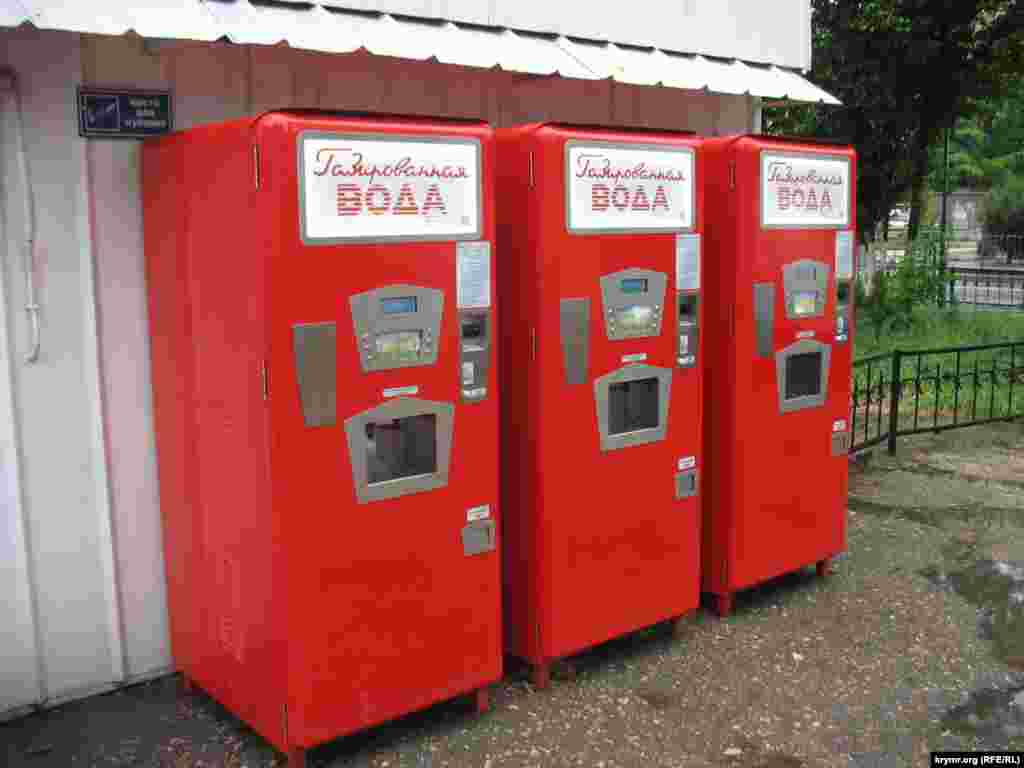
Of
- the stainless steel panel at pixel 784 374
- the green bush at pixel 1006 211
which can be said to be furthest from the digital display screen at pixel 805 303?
the green bush at pixel 1006 211

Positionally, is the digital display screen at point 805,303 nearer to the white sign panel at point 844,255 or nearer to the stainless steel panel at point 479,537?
the white sign panel at point 844,255

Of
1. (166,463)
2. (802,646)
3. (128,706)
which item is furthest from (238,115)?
(802,646)

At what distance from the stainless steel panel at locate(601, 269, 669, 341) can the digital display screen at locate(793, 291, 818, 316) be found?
0.88 meters

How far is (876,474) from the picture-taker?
7.46 meters

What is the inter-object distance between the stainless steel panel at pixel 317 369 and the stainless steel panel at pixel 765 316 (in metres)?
2.16

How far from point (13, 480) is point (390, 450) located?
1411 millimetres

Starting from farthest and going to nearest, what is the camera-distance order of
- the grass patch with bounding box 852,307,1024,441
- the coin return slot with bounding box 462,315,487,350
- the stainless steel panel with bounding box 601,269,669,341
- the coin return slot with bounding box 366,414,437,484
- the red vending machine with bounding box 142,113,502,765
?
the grass patch with bounding box 852,307,1024,441
the stainless steel panel with bounding box 601,269,669,341
the coin return slot with bounding box 462,315,487,350
the coin return slot with bounding box 366,414,437,484
the red vending machine with bounding box 142,113,502,765

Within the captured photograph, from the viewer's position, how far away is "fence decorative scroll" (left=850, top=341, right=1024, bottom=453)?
25.8 feet

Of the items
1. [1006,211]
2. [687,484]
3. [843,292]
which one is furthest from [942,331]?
[1006,211]

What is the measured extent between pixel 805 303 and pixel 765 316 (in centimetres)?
30

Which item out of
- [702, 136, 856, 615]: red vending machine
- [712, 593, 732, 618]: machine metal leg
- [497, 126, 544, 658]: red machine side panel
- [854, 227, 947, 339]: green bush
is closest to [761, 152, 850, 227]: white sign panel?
A: [702, 136, 856, 615]: red vending machine

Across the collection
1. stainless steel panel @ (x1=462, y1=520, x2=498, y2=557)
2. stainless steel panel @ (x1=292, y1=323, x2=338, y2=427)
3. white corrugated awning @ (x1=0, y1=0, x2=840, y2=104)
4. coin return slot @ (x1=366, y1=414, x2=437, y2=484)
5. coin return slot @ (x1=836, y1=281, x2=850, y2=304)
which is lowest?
stainless steel panel @ (x1=462, y1=520, x2=498, y2=557)

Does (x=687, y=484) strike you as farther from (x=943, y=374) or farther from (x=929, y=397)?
(x=943, y=374)

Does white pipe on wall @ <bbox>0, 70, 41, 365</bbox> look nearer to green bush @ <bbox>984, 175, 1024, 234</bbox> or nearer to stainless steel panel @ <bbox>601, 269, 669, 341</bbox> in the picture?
stainless steel panel @ <bbox>601, 269, 669, 341</bbox>
